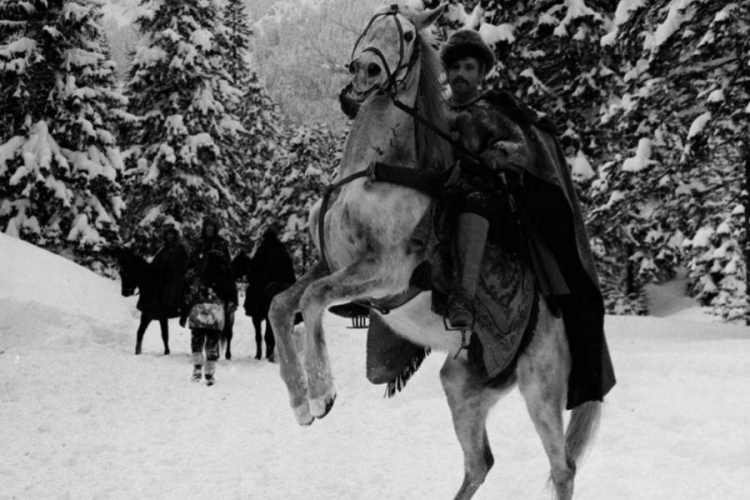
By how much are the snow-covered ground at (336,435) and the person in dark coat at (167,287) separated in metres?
1.61

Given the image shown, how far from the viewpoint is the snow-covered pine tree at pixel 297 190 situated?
40.4 metres

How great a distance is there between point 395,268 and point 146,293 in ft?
38.3

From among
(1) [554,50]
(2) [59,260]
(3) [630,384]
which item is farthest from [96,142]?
(3) [630,384]

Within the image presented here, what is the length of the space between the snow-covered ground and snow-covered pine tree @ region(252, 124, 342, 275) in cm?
2833

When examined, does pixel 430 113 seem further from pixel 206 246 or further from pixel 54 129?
pixel 54 129

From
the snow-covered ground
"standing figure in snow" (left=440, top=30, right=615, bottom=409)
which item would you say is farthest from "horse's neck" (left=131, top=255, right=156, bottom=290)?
"standing figure in snow" (left=440, top=30, right=615, bottom=409)

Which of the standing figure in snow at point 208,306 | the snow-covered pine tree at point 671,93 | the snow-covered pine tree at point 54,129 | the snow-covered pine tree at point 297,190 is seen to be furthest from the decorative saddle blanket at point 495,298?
the snow-covered pine tree at point 297,190

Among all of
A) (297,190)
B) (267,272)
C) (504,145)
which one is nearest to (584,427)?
(504,145)

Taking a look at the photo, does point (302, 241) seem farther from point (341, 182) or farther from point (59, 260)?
point (341, 182)

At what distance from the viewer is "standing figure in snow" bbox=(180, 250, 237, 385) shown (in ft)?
35.3

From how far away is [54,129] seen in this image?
23.2 metres

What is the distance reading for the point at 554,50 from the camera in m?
16.7

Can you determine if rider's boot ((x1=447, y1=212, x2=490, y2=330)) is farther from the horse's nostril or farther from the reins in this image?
the horse's nostril

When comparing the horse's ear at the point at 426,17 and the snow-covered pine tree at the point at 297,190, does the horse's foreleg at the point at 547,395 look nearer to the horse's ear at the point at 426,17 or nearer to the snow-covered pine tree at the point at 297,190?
the horse's ear at the point at 426,17
